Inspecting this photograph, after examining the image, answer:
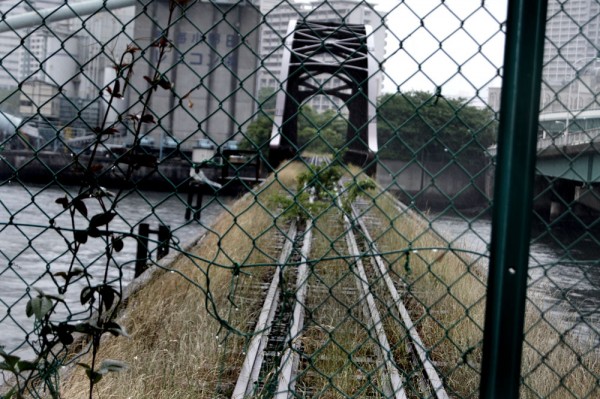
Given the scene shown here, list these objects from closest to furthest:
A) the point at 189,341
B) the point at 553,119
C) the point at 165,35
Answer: the point at 165,35
the point at 553,119
the point at 189,341

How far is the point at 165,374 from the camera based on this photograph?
3344 millimetres

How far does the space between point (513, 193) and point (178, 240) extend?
1.31m

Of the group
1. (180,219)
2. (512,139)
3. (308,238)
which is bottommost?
(180,219)

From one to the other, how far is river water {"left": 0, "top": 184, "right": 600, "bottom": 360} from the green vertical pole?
25.6 inches

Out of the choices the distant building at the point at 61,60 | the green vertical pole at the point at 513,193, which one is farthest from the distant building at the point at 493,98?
the distant building at the point at 61,60

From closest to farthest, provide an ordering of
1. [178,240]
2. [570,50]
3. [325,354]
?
[178,240]
[570,50]
[325,354]

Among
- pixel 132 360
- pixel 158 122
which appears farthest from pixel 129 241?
pixel 158 122

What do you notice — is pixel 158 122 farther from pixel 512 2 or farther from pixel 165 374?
pixel 165 374

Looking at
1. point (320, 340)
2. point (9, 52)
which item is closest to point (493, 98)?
point (9, 52)

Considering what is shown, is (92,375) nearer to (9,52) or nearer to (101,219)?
(101,219)

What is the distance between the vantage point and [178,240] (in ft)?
8.54

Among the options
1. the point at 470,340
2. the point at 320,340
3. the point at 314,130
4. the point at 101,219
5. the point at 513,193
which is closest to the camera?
the point at 513,193

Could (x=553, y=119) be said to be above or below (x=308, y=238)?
above

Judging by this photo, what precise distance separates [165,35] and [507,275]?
45.3 inches
